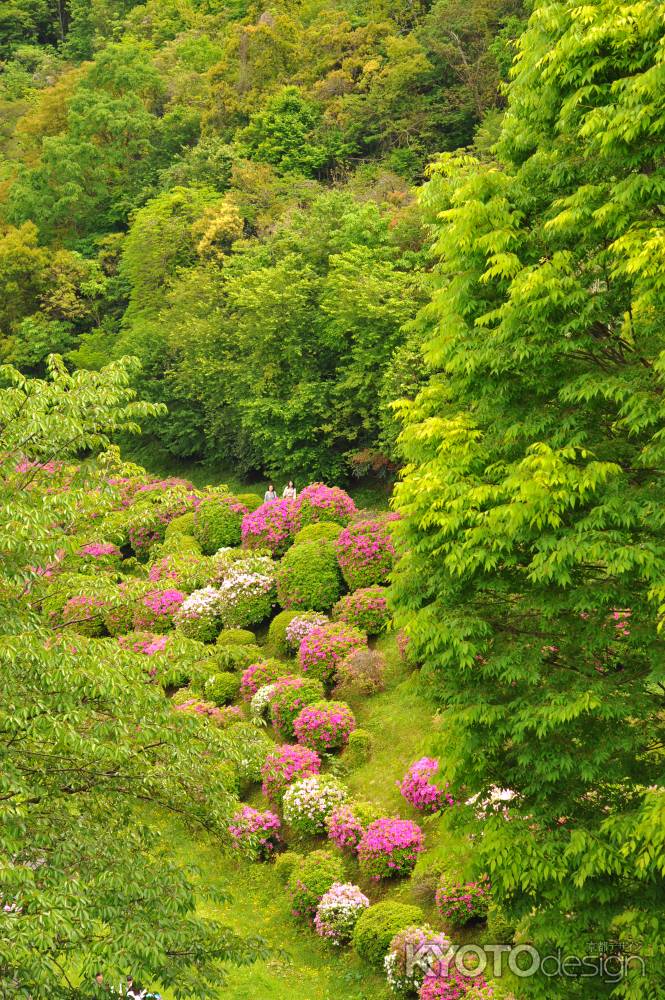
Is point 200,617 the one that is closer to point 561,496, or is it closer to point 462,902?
point 462,902

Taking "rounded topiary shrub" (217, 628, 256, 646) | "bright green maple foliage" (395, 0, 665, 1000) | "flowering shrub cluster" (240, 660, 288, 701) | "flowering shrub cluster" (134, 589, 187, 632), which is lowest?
"flowering shrub cluster" (134, 589, 187, 632)

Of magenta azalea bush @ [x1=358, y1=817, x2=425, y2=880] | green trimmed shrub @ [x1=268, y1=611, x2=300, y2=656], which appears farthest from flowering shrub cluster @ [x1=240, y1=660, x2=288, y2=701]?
magenta azalea bush @ [x1=358, y1=817, x2=425, y2=880]

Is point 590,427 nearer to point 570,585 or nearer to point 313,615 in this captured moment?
point 570,585

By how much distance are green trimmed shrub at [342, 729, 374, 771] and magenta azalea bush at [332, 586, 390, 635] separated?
8.86ft

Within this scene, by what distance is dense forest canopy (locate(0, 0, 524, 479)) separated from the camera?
93.8 ft

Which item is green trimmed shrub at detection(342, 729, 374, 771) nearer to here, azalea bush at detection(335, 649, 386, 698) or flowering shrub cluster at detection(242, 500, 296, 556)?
azalea bush at detection(335, 649, 386, 698)

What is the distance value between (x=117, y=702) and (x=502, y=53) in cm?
3175

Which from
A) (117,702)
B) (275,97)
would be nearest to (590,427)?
(117,702)

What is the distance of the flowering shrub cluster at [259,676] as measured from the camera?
66.0ft

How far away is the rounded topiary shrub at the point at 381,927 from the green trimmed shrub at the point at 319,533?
1010cm

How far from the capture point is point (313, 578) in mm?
21688

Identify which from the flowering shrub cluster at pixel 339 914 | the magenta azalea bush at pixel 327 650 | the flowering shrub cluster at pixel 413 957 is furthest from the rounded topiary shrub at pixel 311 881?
the magenta azalea bush at pixel 327 650

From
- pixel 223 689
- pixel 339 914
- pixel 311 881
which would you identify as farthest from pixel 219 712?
pixel 339 914

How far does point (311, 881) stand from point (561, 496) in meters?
8.89
